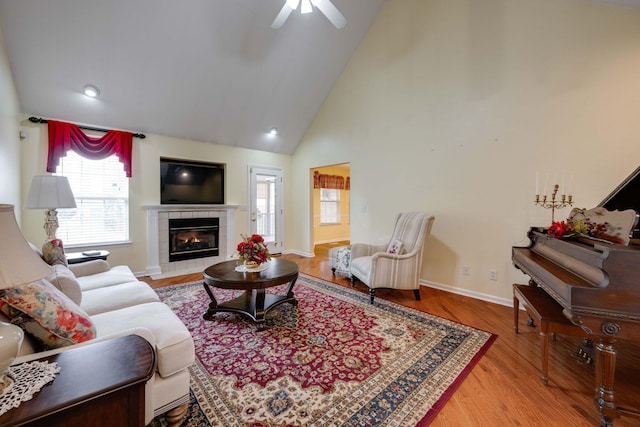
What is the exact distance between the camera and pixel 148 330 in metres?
1.31

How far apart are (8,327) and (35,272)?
0.18 metres

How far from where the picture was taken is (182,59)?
364 cm

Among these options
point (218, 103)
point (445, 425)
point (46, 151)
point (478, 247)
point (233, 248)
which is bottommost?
point (445, 425)

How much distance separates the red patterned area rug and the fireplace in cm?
181

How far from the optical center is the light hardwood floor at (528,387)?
1.49 meters

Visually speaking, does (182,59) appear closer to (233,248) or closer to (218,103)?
(218,103)

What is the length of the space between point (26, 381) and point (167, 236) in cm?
395

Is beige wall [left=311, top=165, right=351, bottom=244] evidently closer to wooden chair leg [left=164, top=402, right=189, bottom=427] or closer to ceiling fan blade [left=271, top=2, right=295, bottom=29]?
ceiling fan blade [left=271, top=2, right=295, bottom=29]

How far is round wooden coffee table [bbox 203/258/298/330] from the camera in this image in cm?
242

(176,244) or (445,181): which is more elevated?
(445,181)

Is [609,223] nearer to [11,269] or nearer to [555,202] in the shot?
[555,202]

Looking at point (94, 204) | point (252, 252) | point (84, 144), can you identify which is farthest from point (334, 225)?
point (84, 144)

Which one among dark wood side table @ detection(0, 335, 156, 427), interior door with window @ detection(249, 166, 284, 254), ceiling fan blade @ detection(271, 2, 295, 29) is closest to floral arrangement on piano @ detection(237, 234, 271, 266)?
dark wood side table @ detection(0, 335, 156, 427)

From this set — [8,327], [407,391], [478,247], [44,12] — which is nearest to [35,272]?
[8,327]
